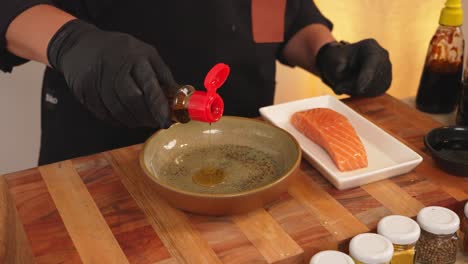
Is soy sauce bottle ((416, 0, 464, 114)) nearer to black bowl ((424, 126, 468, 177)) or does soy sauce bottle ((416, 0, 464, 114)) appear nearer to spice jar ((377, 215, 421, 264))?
black bowl ((424, 126, 468, 177))

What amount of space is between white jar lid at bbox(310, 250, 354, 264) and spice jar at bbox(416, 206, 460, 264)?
148 millimetres

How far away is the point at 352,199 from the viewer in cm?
91

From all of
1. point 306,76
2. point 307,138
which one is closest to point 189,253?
point 307,138

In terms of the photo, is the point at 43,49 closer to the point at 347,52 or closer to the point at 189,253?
the point at 189,253

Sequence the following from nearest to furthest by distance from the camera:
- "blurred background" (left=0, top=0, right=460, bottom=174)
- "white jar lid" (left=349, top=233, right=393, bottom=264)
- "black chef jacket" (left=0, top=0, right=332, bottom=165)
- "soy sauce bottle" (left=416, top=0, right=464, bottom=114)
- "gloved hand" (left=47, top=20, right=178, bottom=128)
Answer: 1. "white jar lid" (left=349, top=233, right=393, bottom=264)
2. "gloved hand" (left=47, top=20, right=178, bottom=128)
3. "black chef jacket" (left=0, top=0, right=332, bottom=165)
4. "soy sauce bottle" (left=416, top=0, right=464, bottom=114)
5. "blurred background" (left=0, top=0, right=460, bottom=174)

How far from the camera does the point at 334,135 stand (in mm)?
1030

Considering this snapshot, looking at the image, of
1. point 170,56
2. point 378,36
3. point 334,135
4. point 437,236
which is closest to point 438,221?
point 437,236

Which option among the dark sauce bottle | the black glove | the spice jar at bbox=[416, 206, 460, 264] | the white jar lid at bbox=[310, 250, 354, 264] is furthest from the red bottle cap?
the dark sauce bottle

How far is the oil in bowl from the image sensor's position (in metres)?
0.91

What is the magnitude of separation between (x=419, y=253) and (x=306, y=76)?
150 centimetres

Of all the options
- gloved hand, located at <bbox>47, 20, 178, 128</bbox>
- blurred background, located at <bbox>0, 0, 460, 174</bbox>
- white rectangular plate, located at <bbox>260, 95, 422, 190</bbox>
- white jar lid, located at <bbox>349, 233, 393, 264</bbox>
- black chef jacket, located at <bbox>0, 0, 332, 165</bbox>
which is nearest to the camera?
white jar lid, located at <bbox>349, 233, 393, 264</bbox>

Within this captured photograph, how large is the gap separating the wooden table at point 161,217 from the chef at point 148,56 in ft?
0.43

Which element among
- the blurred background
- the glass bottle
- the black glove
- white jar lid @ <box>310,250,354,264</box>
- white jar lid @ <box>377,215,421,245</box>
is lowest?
the blurred background

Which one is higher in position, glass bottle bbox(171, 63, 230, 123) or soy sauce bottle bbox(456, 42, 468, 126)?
glass bottle bbox(171, 63, 230, 123)
